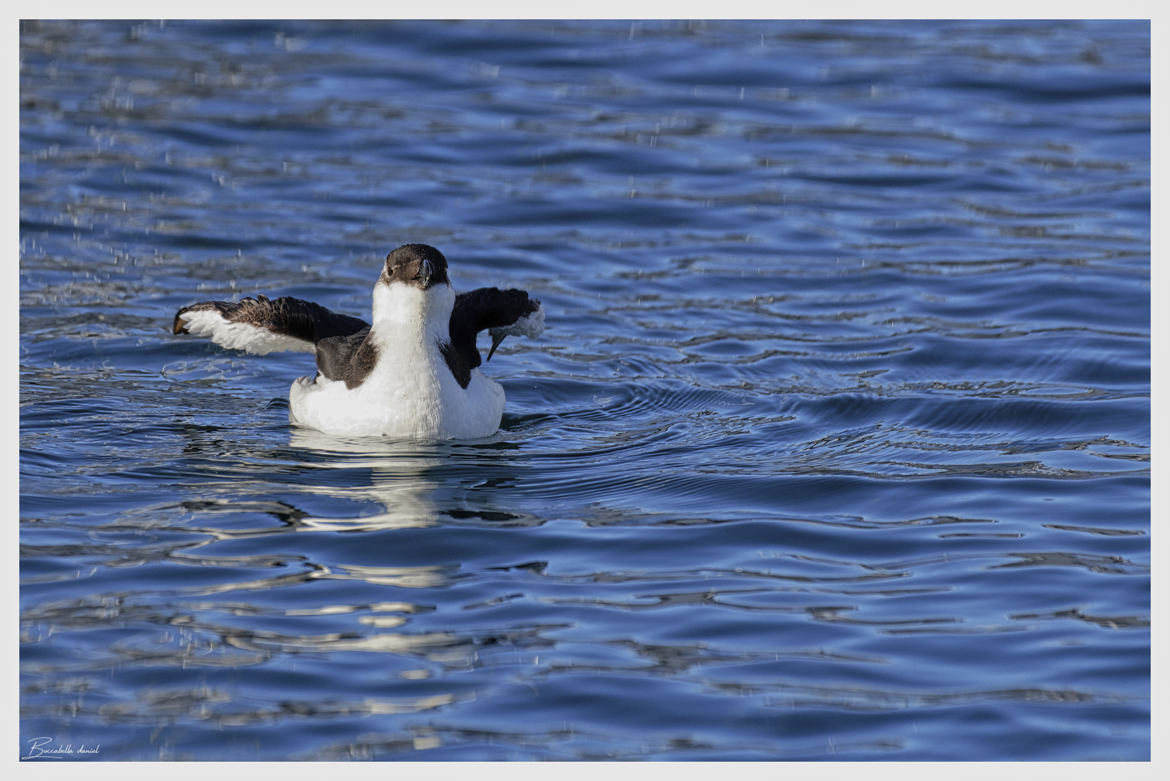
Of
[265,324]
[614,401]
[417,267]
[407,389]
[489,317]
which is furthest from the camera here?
[614,401]

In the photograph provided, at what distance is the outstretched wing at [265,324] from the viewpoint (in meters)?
11.5

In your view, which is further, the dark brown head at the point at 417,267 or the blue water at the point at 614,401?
the dark brown head at the point at 417,267

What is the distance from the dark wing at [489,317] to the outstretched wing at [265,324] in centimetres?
76

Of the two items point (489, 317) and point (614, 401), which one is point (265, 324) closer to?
point (489, 317)

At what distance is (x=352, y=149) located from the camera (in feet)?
61.6

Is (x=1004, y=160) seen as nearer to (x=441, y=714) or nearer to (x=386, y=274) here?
(x=386, y=274)

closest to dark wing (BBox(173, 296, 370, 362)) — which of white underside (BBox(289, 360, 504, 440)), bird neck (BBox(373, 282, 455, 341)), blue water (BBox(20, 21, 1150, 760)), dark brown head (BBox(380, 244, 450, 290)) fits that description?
blue water (BBox(20, 21, 1150, 760))

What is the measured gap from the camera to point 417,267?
10.6 meters

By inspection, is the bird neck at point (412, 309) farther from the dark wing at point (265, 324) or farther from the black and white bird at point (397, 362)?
the dark wing at point (265, 324)

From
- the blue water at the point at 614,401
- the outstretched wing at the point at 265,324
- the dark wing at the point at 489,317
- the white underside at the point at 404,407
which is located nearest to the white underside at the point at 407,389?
the white underside at the point at 404,407

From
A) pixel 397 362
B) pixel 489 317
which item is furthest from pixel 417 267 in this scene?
pixel 489 317

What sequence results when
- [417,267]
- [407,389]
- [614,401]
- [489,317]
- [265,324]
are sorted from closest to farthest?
1. [417,267]
2. [407,389]
3. [265,324]
4. [489,317]
5. [614,401]

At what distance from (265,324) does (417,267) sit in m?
1.46

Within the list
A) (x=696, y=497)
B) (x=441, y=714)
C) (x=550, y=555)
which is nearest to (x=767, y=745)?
(x=441, y=714)
